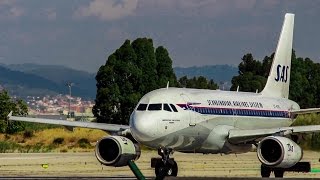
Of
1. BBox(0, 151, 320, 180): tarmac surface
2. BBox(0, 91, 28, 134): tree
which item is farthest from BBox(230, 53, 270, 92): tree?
BBox(0, 151, 320, 180): tarmac surface

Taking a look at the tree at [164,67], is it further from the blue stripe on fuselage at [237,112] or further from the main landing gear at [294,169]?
the main landing gear at [294,169]

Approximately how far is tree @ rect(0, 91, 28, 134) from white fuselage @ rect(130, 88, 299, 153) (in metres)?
62.7

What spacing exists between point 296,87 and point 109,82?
46.6 meters

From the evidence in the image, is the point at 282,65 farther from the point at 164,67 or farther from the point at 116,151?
the point at 164,67

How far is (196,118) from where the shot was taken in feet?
155

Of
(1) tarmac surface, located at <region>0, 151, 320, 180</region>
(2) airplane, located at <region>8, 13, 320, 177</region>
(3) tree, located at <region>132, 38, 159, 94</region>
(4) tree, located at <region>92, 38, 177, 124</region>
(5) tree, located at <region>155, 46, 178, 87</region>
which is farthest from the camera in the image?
(5) tree, located at <region>155, 46, 178, 87</region>

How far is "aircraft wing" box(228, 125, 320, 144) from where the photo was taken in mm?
46688

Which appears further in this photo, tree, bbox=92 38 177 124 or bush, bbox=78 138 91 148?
tree, bbox=92 38 177 124

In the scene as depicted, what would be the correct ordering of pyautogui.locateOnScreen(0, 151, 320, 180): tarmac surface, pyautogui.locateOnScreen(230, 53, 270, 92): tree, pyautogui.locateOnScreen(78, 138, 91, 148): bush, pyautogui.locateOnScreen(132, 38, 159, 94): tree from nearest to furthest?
1. pyautogui.locateOnScreen(0, 151, 320, 180): tarmac surface
2. pyautogui.locateOnScreen(78, 138, 91, 148): bush
3. pyautogui.locateOnScreen(132, 38, 159, 94): tree
4. pyautogui.locateOnScreen(230, 53, 270, 92): tree

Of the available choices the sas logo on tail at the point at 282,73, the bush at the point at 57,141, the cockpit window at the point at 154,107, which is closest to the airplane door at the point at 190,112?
the cockpit window at the point at 154,107

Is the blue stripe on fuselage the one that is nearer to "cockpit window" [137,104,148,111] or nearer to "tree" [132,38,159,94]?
"cockpit window" [137,104,148,111]

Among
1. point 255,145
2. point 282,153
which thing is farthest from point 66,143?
point 282,153

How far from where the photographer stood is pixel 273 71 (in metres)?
61.4

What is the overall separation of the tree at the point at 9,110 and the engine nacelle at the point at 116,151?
70098mm
